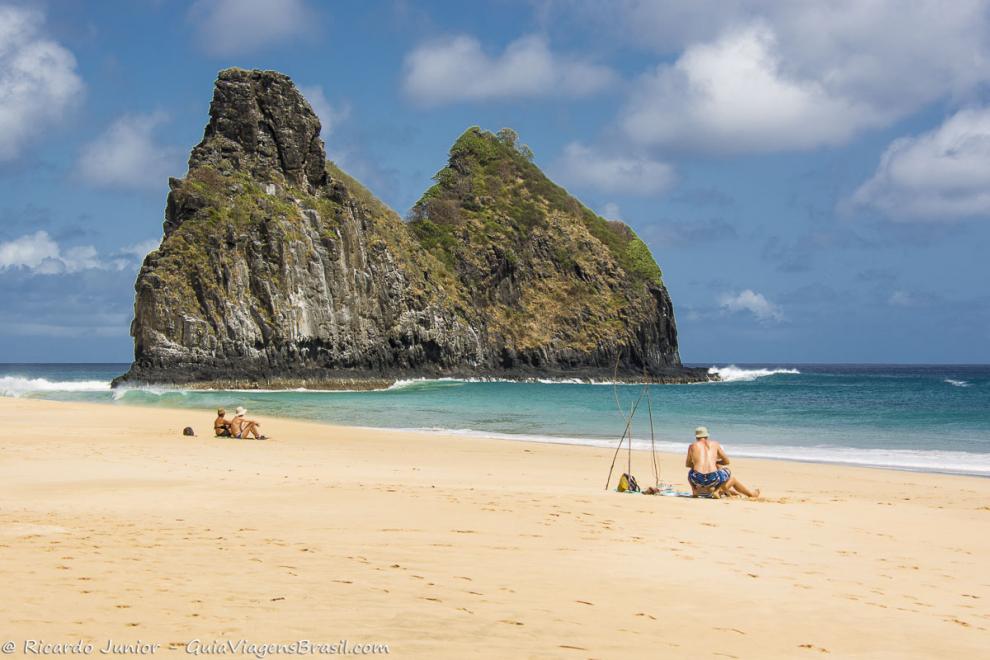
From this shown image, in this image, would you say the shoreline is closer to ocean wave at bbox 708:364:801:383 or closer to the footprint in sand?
the footprint in sand

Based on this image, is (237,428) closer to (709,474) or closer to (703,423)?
(709,474)

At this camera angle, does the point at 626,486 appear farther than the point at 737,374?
No

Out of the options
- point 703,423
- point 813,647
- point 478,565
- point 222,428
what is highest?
point 222,428

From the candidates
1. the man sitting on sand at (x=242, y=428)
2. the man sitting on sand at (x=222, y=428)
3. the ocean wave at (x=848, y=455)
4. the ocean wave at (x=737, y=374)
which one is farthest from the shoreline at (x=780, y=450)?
the ocean wave at (x=737, y=374)

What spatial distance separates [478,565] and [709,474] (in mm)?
6240

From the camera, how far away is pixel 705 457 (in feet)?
40.6

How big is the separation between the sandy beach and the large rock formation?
41.1 metres

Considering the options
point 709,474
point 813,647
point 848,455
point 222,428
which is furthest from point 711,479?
point 222,428

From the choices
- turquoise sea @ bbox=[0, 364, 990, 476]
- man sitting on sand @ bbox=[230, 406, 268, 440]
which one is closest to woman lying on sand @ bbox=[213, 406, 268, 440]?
man sitting on sand @ bbox=[230, 406, 268, 440]

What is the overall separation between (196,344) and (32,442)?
43.6 metres

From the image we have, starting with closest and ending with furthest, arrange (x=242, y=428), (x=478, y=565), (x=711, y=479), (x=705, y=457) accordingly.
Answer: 1. (x=478, y=565)
2. (x=711, y=479)
3. (x=705, y=457)
4. (x=242, y=428)

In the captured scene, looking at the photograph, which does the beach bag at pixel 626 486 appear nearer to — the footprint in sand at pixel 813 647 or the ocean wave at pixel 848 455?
the ocean wave at pixel 848 455

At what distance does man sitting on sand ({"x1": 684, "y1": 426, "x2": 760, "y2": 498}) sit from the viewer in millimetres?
12273

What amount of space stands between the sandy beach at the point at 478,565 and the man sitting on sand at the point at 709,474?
0.55 m
